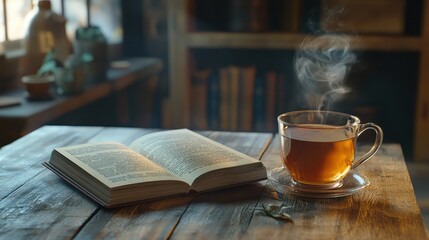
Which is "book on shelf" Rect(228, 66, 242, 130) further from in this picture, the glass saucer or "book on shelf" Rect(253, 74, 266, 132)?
the glass saucer

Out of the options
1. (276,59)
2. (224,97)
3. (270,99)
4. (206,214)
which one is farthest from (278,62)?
(206,214)

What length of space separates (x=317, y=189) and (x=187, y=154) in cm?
25

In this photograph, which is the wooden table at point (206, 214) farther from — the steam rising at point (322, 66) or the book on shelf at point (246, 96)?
the book on shelf at point (246, 96)

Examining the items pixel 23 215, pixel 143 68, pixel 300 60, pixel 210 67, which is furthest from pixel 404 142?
pixel 23 215

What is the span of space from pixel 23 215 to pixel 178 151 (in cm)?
33

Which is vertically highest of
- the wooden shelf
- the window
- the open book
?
the window

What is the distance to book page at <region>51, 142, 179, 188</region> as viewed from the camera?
1.06 m

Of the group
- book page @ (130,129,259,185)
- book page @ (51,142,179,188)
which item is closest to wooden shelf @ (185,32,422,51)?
book page @ (130,129,259,185)

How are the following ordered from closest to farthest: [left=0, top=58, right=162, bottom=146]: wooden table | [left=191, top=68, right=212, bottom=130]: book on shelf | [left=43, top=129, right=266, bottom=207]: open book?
[left=43, top=129, right=266, bottom=207]: open book < [left=0, top=58, right=162, bottom=146]: wooden table < [left=191, top=68, right=212, bottom=130]: book on shelf

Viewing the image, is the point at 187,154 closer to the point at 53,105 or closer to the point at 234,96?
the point at 53,105

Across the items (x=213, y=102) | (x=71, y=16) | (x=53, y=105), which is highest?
(x=71, y=16)

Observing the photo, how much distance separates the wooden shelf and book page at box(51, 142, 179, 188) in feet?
4.98

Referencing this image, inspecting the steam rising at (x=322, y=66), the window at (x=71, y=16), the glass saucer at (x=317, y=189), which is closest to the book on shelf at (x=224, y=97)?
the steam rising at (x=322, y=66)

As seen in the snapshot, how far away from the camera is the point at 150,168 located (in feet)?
3.64
